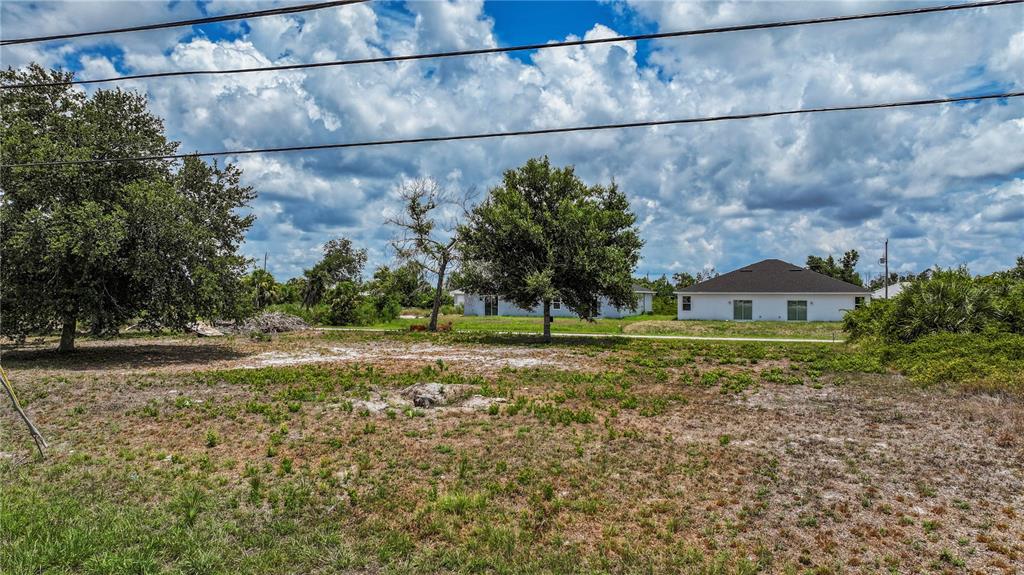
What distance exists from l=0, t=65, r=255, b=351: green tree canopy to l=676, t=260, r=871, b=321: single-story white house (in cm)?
3242

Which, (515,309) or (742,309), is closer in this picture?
(742,309)

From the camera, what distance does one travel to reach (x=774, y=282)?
39.0 m

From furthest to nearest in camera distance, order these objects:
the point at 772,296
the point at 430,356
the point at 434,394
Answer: the point at 772,296, the point at 430,356, the point at 434,394

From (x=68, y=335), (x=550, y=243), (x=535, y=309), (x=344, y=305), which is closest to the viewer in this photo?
(x=68, y=335)

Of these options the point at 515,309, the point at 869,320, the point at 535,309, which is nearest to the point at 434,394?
the point at 869,320

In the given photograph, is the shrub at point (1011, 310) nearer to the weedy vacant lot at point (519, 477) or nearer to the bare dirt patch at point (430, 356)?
the weedy vacant lot at point (519, 477)

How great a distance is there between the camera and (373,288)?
4044 centimetres

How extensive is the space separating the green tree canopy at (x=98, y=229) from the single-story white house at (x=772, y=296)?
32.4 metres

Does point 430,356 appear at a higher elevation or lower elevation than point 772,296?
lower

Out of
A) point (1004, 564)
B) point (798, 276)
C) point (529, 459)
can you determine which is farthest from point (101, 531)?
point (798, 276)

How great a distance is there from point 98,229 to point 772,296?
1517 inches

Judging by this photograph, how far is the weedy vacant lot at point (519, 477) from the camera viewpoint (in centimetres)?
431

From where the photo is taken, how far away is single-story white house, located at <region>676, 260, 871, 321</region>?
37.5 m

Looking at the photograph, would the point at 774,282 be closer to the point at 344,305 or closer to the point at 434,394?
the point at 344,305
